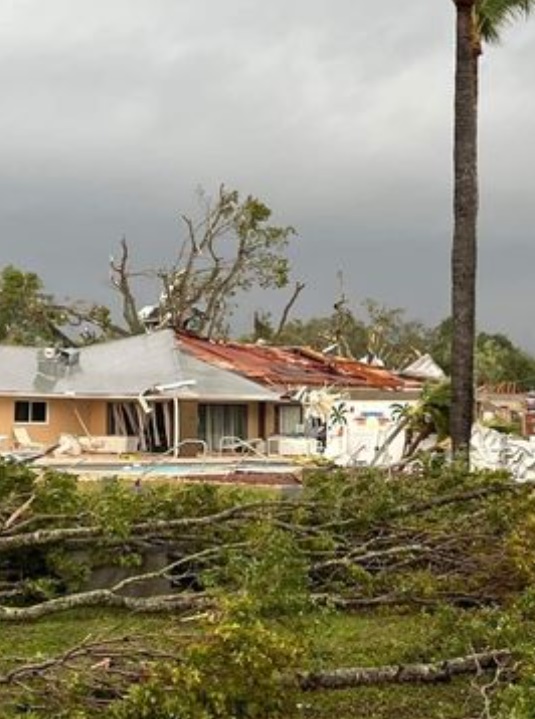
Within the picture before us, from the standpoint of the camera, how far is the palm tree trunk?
15.9 meters

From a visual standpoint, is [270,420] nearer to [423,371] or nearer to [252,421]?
→ [252,421]

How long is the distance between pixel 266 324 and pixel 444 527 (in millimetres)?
44134

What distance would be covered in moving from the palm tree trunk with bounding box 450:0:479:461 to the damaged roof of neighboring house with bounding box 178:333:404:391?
661 inches

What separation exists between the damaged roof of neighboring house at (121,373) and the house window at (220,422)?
848 mm

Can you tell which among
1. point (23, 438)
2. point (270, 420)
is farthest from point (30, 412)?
point (270, 420)

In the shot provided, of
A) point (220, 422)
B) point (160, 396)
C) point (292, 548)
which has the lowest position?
point (220, 422)

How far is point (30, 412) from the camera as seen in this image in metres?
32.6

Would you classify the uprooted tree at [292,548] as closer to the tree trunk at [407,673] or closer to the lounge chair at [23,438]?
the tree trunk at [407,673]

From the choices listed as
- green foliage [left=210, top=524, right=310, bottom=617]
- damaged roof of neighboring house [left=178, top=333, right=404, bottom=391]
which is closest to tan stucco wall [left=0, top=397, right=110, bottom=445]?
damaged roof of neighboring house [left=178, top=333, right=404, bottom=391]

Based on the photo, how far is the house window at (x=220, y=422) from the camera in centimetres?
3225

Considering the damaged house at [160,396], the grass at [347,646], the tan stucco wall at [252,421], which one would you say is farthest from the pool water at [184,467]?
the grass at [347,646]

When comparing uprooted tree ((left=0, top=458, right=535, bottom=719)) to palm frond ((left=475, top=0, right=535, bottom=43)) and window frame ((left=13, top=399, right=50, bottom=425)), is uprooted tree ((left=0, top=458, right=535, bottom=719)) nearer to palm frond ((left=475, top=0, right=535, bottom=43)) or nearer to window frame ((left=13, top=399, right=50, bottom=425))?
palm frond ((left=475, top=0, right=535, bottom=43))

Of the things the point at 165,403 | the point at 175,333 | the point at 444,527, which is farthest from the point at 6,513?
the point at 175,333

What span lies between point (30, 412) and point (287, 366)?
719 cm
